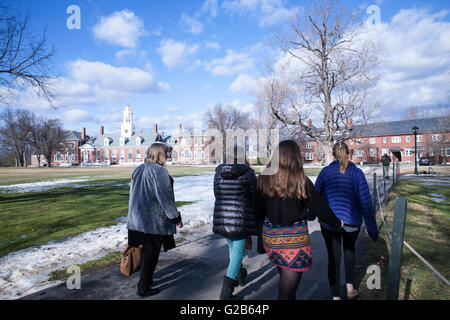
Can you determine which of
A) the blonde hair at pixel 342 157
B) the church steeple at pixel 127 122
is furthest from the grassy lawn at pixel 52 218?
the church steeple at pixel 127 122

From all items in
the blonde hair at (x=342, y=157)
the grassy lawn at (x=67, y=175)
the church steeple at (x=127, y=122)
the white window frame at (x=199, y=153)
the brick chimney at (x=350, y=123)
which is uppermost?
the church steeple at (x=127, y=122)

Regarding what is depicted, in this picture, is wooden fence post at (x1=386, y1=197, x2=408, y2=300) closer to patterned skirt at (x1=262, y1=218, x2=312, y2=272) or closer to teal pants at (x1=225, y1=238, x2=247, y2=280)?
patterned skirt at (x1=262, y1=218, x2=312, y2=272)

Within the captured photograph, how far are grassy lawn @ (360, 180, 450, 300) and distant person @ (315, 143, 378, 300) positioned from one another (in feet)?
1.73

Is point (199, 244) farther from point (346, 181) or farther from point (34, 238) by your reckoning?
point (34, 238)

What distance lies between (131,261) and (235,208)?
1596 millimetres

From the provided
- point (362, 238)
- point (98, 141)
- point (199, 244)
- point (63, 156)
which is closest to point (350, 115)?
point (362, 238)

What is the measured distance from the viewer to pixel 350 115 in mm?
24578

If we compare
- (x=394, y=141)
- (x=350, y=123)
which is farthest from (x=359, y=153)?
(x=350, y=123)

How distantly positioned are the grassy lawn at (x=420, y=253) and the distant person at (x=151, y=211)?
2694 millimetres

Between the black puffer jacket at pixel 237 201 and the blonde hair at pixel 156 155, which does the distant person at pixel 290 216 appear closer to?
the black puffer jacket at pixel 237 201

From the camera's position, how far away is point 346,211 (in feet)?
10.7

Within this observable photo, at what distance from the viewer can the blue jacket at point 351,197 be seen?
3.21 metres

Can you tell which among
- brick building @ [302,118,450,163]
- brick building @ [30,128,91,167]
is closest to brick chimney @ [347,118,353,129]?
brick building @ [302,118,450,163]
